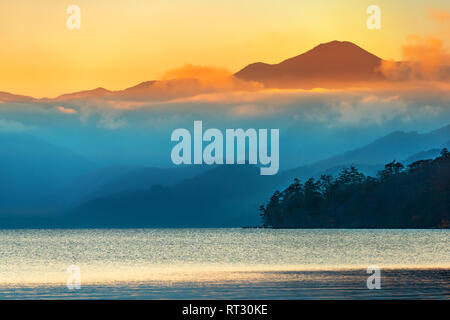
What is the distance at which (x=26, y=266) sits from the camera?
103500 mm

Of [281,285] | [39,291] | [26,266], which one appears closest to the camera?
[39,291]

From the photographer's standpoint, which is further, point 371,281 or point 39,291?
point 371,281

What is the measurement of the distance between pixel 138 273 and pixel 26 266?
22795 millimetres
